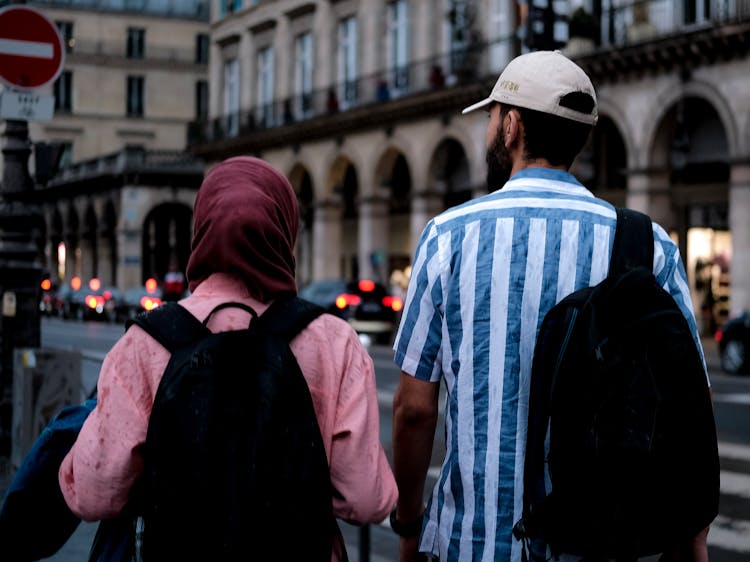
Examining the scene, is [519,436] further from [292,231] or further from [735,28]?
[735,28]

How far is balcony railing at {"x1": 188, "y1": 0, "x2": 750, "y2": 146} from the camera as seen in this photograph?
91.0 ft

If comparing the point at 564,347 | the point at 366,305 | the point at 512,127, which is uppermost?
the point at 512,127

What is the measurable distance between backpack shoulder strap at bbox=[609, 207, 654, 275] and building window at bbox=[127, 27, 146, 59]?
69.5 meters

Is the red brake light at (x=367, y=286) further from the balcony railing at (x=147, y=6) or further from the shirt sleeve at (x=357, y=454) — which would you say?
the balcony railing at (x=147, y=6)

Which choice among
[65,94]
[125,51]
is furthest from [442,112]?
[65,94]

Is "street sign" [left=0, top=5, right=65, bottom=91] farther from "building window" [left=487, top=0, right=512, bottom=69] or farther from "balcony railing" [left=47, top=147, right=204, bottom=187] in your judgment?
"balcony railing" [left=47, top=147, right=204, bottom=187]

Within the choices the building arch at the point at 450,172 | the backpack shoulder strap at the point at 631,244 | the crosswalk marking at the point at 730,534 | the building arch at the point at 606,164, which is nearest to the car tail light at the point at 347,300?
the building arch at the point at 606,164

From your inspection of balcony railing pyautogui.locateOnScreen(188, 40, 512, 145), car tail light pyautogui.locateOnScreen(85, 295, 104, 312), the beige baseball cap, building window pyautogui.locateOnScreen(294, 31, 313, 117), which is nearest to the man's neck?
Answer: the beige baseball cap

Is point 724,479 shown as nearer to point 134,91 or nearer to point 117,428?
point 117,428

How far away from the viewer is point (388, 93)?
Answer: 38.3 m

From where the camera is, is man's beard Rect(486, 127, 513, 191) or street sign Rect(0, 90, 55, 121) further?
street sign Rect(0, 90, 55, 121)

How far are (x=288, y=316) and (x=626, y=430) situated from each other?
772 millimetres

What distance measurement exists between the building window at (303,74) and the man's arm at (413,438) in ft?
134

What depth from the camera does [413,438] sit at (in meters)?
2.98
